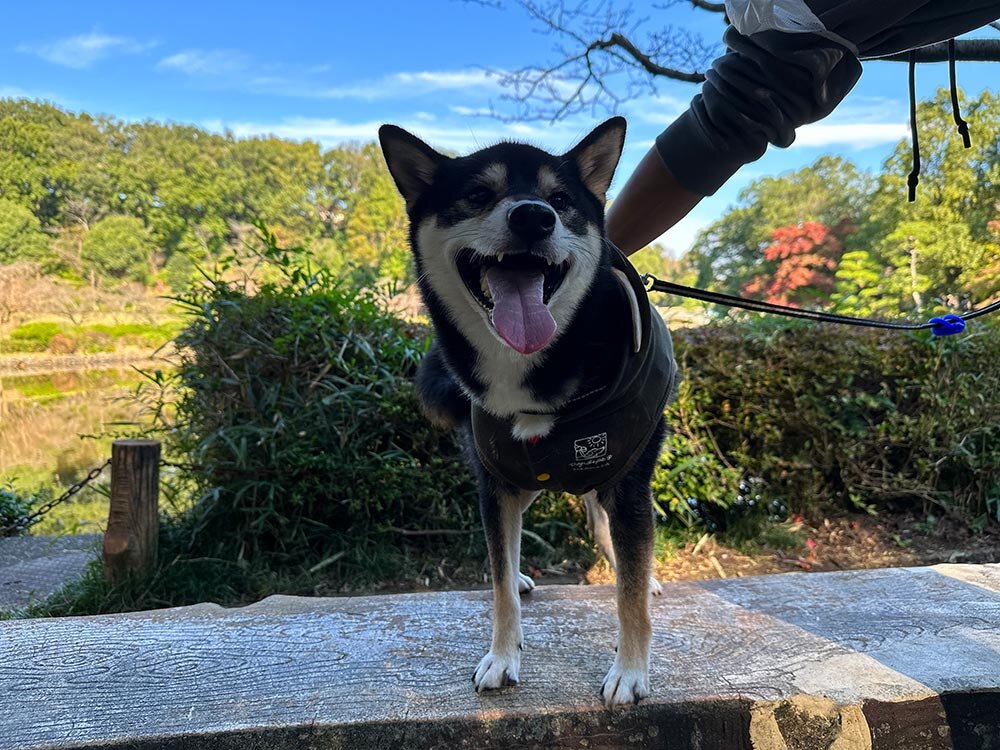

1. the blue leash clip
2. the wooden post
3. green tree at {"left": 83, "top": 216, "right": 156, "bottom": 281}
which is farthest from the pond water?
green tree at {"left": 83, "top": 216, "right": 156, "bottom": 281}

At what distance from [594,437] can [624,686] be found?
0.64 m

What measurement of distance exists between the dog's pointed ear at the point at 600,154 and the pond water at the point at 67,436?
3.04 metres

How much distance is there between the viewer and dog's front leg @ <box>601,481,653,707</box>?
4.73 ft

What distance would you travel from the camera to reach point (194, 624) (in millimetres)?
1923

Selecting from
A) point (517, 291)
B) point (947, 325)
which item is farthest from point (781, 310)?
point (517, 291)

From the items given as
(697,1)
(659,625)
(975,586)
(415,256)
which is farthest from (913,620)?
(697,1)

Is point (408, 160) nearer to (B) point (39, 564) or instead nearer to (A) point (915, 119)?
(A) point (915, 119)

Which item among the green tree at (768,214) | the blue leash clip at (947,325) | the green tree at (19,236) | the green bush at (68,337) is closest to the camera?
the blue leash clip at (947,325)

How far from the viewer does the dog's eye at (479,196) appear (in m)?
1.60

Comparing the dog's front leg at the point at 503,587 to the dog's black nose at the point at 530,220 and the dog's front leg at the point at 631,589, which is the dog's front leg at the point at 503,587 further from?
the dog's black nose at the point at 530,220

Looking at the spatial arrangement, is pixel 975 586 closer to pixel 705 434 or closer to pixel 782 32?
pixel 705 434

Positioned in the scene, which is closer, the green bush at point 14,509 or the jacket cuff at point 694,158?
the jacket cuff at point 694,158

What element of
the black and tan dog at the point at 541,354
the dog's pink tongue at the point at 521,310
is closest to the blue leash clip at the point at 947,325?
the black and tan dog at the point at 541,354

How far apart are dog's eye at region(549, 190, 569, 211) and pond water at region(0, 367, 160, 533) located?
3007 millimetres
